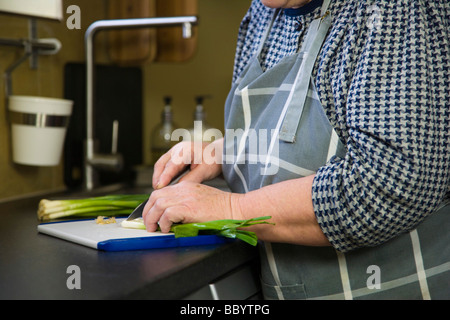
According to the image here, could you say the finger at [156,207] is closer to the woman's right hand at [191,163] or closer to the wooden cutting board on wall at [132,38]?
the woman's right hand at [191,163]

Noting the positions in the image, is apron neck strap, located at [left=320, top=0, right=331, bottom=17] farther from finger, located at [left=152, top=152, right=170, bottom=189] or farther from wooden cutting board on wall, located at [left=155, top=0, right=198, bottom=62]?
wooden cutting board on wall, located at [left=155, top=0, right=198, bottom=62]

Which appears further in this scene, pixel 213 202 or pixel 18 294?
pixel 213 202

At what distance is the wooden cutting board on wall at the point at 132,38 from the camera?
6.15 feet

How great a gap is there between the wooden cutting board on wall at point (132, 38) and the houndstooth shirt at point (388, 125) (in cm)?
118

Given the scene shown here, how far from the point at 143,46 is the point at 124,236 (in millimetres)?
1159

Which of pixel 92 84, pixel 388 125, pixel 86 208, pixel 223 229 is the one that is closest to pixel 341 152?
pixel 388 125

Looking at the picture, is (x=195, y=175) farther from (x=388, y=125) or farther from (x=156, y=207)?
(x=388, y=125)

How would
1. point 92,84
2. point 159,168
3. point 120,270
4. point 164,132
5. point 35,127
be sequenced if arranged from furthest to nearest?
1. point 164,132
2. point 92,84
3. point 35,127
4. point 159,168
5. point 120,270

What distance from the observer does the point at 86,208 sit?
1.07 metres

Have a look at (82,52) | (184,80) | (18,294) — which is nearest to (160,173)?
(18,294)

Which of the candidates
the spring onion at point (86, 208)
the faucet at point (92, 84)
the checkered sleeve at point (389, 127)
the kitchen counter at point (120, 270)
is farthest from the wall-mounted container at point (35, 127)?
the checkered sleeve at point (389, 127)

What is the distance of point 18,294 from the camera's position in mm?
630

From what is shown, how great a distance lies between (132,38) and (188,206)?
3.97 ft
